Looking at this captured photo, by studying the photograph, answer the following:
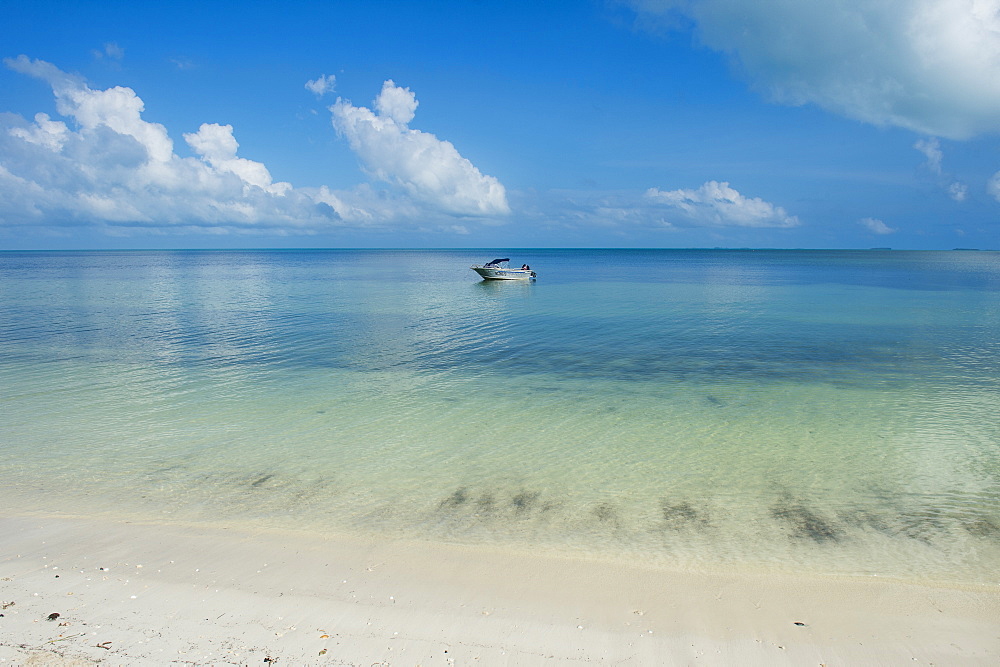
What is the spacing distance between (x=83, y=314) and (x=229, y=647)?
40993mm

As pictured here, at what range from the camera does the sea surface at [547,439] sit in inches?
370

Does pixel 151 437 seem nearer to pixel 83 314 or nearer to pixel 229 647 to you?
pixel 229 647

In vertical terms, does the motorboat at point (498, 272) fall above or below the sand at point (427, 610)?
above

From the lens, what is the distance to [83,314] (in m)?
38.1

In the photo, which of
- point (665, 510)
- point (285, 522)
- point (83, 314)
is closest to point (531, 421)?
point (665, 510)

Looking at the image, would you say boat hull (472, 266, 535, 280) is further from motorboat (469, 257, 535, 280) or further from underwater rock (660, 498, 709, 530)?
underwater rock (660, 498, 709, 530)

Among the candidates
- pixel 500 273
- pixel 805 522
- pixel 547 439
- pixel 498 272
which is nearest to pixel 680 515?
pixel 805 522

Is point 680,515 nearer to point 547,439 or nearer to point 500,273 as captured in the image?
point 547,439

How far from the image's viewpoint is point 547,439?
13.9 metres

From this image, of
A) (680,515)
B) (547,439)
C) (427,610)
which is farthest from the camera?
(547,439)

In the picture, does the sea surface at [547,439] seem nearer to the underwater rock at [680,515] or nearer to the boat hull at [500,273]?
the underwater rock at [680,515]

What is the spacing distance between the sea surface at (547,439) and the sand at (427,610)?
2.23 ft

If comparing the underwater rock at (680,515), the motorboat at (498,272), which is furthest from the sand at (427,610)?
the motorboat at (498,272)

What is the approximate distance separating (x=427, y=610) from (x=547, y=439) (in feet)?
23.6
